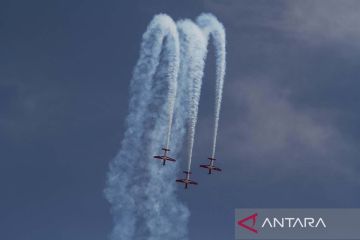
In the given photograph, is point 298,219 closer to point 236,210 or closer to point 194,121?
point 236,210

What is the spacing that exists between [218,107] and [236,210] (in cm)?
1989

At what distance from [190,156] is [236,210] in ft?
45.5

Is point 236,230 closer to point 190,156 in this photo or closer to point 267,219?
point 267,219

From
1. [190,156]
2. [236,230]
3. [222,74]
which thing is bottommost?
[236,230]

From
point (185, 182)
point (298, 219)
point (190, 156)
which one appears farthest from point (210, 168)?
point (298, 219)

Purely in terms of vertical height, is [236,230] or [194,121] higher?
[194,121]

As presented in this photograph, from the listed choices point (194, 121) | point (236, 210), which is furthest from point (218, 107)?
point (236, 210)

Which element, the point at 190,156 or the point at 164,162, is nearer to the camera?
the point at 190,156

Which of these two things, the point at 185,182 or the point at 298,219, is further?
the point at 185,182

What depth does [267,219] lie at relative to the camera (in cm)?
15875

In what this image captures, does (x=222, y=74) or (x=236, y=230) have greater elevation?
(x=222, y=74)

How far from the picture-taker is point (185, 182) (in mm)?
183000

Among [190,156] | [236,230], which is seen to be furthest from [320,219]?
[190,156]

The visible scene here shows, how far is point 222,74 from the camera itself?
16500cm
